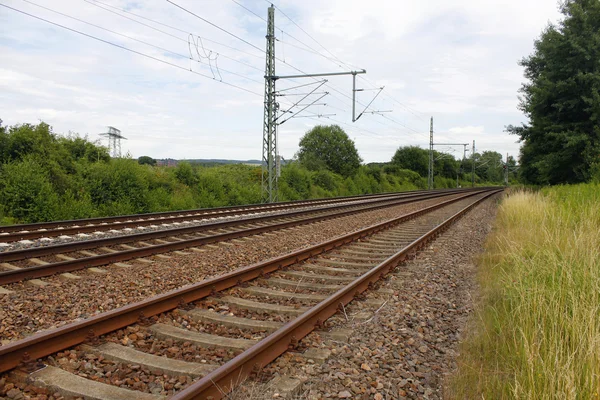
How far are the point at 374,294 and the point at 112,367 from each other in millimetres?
3638

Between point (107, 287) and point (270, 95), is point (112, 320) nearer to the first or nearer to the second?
point (107, 287)

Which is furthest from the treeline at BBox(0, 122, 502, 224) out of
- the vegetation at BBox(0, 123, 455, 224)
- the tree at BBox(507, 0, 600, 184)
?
the tree at BBox(507, 0, 600, 184)

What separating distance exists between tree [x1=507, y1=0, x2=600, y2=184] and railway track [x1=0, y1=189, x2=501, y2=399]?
1942 centimetres

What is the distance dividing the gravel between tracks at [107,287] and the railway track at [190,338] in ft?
2.56

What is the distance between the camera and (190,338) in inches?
168

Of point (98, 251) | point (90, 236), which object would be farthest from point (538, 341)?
point (90, 236)

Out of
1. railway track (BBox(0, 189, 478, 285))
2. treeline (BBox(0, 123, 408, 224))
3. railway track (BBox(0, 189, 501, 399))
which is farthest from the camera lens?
treeline (BBox(0, 123, 408, 224))

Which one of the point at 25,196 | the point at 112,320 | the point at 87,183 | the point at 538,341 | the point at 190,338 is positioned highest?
the point at 87,183

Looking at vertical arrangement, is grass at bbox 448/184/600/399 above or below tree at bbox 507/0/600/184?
below

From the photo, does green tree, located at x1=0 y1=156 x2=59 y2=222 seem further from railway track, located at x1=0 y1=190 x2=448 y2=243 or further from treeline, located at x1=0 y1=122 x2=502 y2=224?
railway track, located at x1=0 y1=190 x2=448 y2=243

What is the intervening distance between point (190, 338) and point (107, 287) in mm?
2401

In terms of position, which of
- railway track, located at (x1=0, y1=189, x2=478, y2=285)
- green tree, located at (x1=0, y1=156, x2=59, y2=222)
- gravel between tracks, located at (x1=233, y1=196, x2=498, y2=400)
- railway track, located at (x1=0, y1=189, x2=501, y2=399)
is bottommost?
gravel between tracks, located at (x1=233, y1=196, x2=498, y2=400)

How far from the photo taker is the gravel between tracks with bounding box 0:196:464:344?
4.82m

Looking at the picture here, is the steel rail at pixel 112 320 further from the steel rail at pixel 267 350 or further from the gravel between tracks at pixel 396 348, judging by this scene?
the gravel between tracks at pixel 396 348
